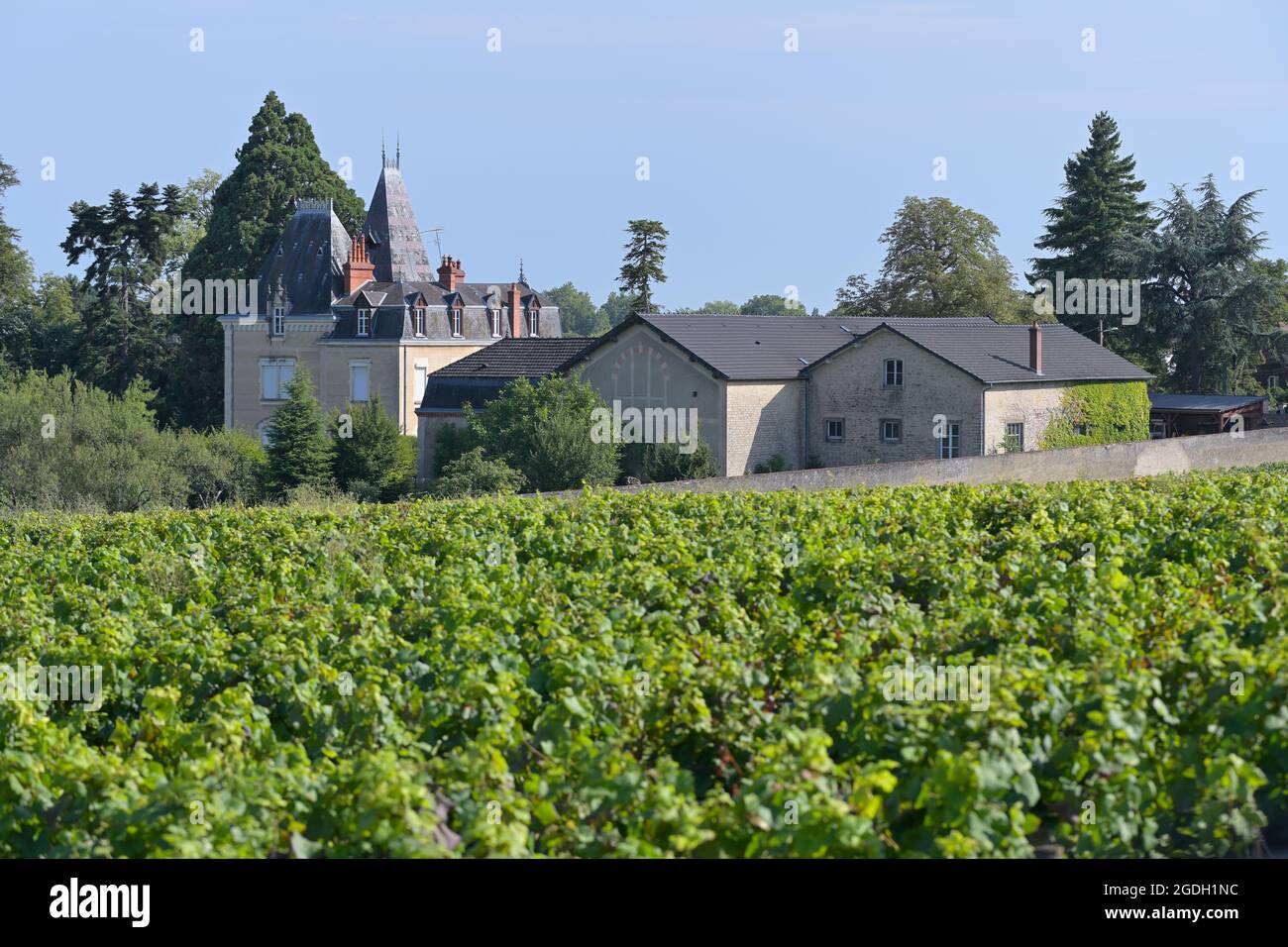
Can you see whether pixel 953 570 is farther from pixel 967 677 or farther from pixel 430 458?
pixel 430 458

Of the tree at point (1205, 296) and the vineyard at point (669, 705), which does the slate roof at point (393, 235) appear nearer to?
the tree at point (1205, 296)

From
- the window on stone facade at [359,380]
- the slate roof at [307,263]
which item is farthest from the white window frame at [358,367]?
the slate roof at [307,263]

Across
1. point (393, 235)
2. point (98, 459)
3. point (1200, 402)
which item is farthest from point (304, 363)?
point (1200, 402)

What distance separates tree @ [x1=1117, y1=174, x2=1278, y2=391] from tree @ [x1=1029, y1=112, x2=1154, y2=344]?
8.34ft

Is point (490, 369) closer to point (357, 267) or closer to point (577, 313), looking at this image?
point (357, 267)

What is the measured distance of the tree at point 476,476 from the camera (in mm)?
40094

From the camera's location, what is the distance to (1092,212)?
231 ft

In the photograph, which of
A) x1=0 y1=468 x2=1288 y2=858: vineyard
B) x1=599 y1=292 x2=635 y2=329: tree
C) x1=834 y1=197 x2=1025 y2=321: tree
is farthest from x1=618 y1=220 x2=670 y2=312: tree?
x1=599 y1=292 x2=635 y2=329: tree

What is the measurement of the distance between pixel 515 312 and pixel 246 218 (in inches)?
420

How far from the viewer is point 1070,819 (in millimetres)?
9375

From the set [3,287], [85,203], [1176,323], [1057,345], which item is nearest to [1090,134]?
[1176,323]

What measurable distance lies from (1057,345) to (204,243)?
107 ft

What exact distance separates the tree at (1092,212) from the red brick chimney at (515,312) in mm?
22453

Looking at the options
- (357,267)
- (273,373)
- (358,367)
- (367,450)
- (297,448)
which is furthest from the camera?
(357,267)
